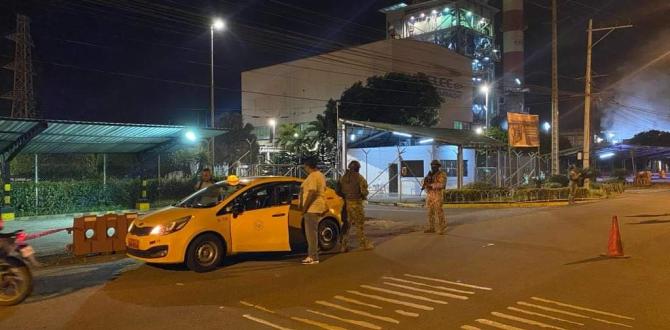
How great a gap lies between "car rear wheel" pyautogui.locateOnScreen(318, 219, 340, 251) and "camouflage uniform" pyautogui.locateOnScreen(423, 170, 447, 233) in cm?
312

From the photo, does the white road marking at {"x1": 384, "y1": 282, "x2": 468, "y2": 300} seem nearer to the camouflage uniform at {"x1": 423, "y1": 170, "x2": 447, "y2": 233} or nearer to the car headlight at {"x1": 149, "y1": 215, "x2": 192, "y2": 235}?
the car headlight at {"x1": 149, "y1": 215, "x2": 192, "y2": 235}

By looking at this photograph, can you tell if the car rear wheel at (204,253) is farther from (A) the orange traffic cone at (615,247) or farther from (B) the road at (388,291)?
(A) the orange traffic cone at (615,247)

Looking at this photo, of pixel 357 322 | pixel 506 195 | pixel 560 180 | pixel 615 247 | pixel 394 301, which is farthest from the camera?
pixel 560 180

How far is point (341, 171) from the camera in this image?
2905 cm

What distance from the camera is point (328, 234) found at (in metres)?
11.0

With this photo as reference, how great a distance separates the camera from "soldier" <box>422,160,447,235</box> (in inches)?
514

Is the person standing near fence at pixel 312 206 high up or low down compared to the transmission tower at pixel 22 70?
down

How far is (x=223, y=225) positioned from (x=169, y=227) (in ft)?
2.93

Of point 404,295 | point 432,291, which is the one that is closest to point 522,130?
point 432,291

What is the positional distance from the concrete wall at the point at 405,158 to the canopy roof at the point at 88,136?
1369 cm

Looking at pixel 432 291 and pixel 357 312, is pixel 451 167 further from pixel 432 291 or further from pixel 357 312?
pixel 357 312

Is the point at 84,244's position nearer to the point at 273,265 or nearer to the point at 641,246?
the point at 273,265

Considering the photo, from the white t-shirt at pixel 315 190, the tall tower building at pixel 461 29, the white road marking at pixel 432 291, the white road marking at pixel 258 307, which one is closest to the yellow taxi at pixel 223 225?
the white t-shirt at pixel 315 190

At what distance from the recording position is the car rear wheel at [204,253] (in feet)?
28.8
